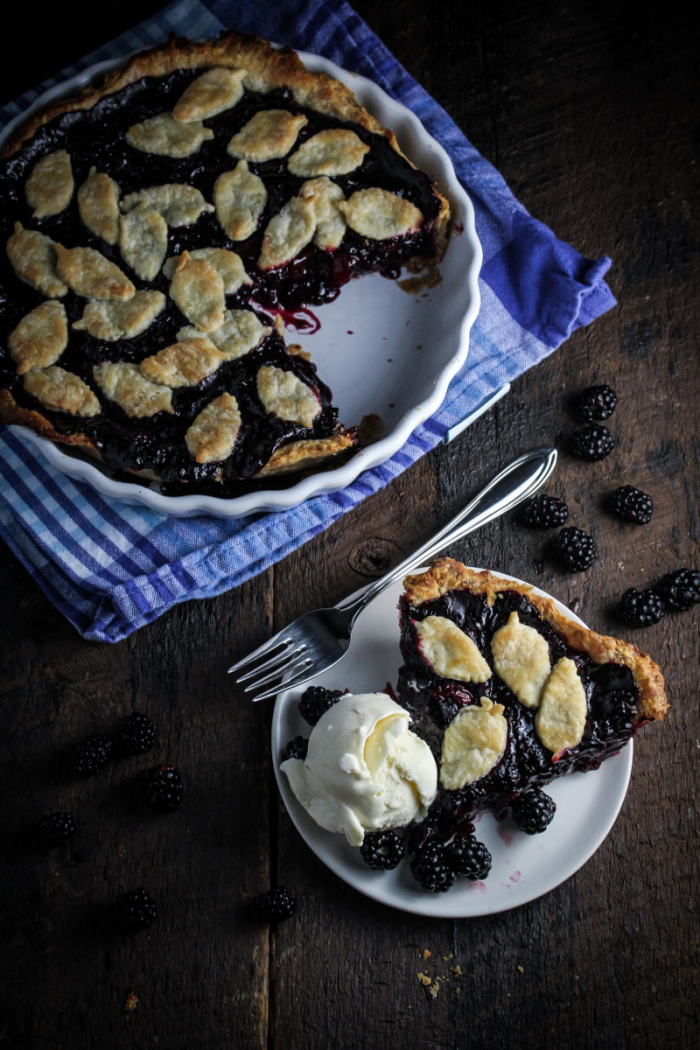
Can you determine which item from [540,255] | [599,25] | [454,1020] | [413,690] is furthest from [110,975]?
[599,25]

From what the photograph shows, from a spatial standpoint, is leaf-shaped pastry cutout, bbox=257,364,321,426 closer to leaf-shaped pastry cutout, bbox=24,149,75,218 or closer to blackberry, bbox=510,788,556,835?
leaf-shaped pastry cutout, bbox=24,149,75,218

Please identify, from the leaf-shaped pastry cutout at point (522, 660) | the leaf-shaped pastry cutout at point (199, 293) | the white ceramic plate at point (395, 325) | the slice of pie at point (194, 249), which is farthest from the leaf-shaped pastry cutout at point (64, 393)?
the leaf-shaped pastry cutout at point (522, 660)

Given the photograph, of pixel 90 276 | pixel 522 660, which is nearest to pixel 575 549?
pixel 522 660

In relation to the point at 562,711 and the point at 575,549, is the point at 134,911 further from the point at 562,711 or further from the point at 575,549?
the point at 575,549

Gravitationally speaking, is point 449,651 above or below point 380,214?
below

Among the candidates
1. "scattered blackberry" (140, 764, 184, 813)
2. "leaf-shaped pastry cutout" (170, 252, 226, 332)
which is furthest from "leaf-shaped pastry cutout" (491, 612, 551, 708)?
"leaf-shaped pastry cutout" (170, 252, 226, 332)

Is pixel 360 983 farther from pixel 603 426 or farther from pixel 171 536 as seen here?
pixel 603 426
